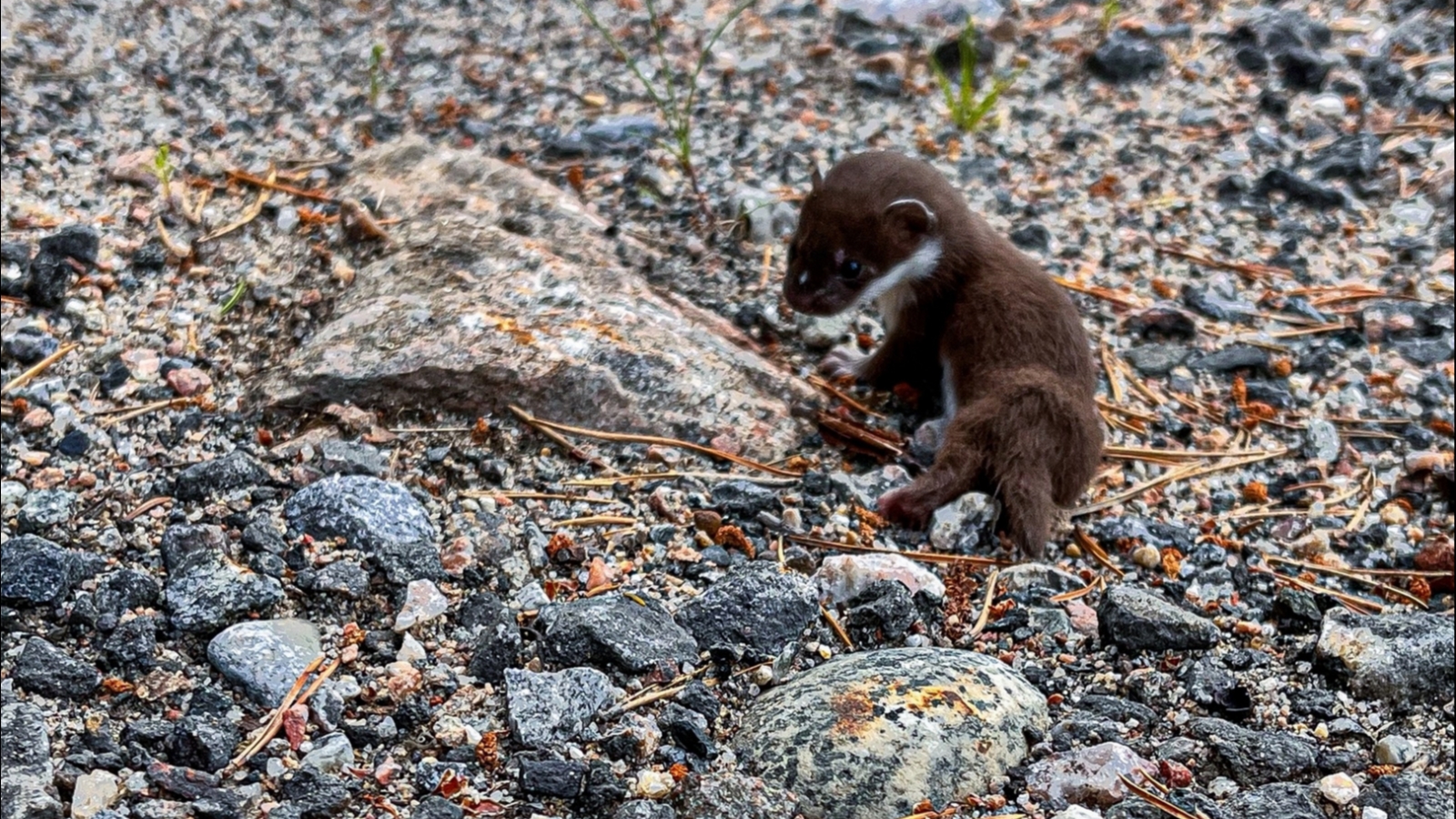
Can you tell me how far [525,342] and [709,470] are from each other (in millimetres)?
618

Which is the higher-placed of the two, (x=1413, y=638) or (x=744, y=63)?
(x=744, y=63)

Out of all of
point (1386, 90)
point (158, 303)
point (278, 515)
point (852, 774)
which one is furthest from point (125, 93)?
point (1386, 90)

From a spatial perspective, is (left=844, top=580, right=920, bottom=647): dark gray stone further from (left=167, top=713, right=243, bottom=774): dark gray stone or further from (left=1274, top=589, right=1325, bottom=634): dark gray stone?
(left=167, top=713, right=243, bottom=774): dark gray stone

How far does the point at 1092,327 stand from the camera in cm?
474

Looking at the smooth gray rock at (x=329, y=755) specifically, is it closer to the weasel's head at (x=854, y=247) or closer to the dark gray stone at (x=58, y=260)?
the dark gray stone at (x=58, y=260)

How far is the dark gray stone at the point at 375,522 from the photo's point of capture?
3.25 metres

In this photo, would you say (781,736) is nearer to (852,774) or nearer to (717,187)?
(852,774)

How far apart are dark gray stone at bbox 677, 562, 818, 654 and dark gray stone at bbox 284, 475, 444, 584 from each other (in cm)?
61

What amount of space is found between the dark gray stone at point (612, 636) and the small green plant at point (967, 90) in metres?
2.96

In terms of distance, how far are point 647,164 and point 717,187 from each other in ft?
0.87

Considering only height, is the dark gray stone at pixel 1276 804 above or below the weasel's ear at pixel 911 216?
below

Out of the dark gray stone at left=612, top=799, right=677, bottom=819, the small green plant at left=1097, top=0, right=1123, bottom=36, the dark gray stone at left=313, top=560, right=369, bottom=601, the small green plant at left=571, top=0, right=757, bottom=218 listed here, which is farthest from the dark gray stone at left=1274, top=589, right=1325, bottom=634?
the small green plant at left=1097, top=0, right=1123, bottom=36

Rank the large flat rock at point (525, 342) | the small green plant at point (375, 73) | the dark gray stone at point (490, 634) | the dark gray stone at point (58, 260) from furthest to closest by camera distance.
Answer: the small green plant at point (375, 73)
the dark gray stone at point (58, 260)
the large flat rock at point (525, 342)
the dark gray stone at point (490, 634)

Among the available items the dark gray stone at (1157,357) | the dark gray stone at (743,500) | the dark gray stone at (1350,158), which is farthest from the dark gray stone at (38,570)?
the dark gray stone at (1350,158)
